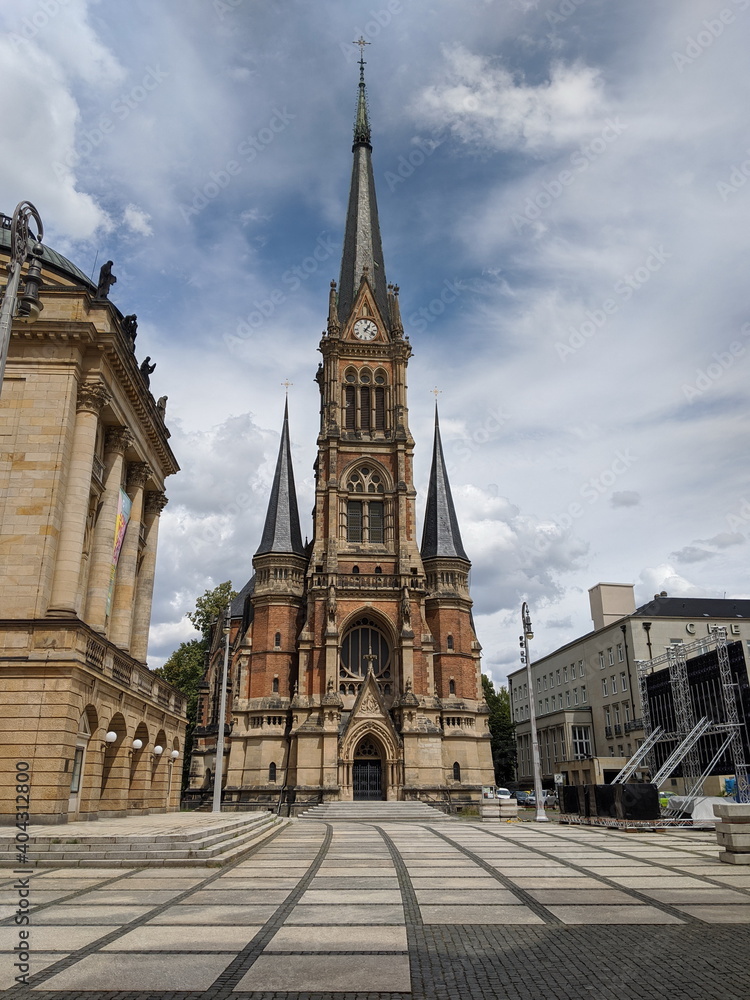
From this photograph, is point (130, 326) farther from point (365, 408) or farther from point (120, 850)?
point (365, 408)

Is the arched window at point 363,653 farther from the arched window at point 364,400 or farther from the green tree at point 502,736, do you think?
the green tree at point 502,736

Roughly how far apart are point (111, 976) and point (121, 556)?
26531 millimetres

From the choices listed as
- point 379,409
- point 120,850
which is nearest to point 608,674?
point 379,409

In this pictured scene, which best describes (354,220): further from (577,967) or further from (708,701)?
(577,967)

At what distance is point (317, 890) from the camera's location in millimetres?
11633

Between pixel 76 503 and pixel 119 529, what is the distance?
5556mm

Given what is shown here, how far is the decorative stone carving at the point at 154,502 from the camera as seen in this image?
37.5 m

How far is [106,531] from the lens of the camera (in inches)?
1121

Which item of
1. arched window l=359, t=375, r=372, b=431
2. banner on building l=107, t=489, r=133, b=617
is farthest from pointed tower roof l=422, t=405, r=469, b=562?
banner on building l=107, t=489, r=133, b=617

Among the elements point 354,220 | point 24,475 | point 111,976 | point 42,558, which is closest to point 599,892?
point 111,976

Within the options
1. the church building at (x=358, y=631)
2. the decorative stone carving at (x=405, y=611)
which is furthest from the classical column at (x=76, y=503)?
Result: the decorative stone carving at (x=405, y=611)

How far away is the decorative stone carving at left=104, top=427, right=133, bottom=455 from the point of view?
29856mm

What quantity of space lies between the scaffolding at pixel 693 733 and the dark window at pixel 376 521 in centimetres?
2239

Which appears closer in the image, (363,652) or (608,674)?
(363,652)
